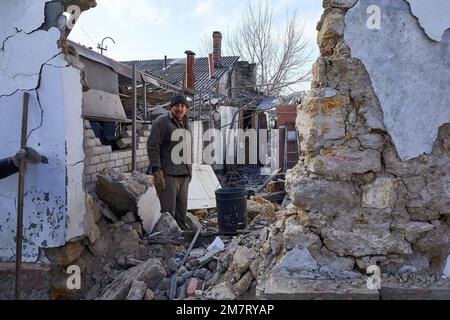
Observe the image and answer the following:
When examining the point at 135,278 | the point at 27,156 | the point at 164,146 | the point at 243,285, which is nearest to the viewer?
the point at 243,285

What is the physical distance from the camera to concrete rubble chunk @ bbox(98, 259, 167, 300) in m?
3.13

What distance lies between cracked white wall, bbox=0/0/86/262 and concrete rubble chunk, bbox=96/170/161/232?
876 millimetres

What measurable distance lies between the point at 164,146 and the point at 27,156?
2031 mm

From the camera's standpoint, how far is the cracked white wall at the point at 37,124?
3.10 metres

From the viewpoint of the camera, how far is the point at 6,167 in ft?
9.69

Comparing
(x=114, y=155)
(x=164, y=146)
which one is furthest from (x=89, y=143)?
(x=164, y=146)

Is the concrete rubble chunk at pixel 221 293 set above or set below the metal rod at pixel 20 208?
below

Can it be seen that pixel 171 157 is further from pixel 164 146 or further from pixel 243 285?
pixel 243 285

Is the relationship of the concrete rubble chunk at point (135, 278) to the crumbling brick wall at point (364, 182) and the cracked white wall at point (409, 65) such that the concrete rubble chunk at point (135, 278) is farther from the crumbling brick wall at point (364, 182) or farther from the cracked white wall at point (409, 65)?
the cracked white wall at point (409, 65)

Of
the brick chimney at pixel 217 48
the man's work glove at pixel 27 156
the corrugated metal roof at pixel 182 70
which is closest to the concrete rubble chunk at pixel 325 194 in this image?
the man's work glove at pixel 27 156

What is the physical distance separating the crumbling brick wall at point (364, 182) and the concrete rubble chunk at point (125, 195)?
2.19m

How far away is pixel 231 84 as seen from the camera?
20.4 metres

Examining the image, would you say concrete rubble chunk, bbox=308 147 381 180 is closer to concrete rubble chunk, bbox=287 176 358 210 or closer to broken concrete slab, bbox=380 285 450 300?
concrete rubble chunk, bbox=287 176 358 210
